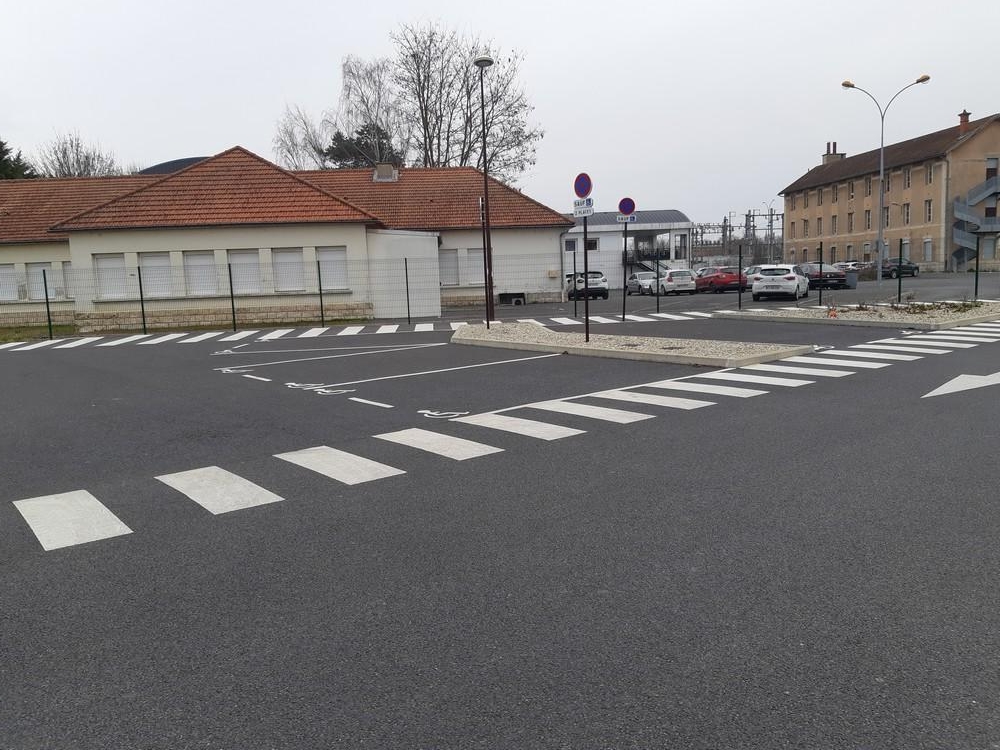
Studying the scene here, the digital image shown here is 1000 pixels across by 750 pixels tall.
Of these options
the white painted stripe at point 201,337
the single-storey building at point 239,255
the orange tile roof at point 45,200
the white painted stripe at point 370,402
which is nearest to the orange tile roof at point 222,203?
the single-storey building at point 239,255

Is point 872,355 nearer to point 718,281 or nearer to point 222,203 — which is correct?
point 222,203

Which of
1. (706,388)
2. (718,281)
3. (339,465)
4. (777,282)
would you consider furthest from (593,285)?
(339,465)

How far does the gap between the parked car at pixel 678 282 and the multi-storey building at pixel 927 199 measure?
80.1 feet

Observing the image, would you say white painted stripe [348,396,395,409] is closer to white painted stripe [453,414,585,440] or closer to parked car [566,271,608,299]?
white painted stripe [453,414,585,440]

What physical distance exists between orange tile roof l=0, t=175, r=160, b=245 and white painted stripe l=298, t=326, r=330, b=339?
12909 mm

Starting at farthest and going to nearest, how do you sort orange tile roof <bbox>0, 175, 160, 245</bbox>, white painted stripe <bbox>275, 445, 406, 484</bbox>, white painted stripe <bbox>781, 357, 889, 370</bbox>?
orange tile roof <bbox>0, 175, 160, 245</bbox> → white painted stripe <bbox>781, 357, 889, 370</bbox> → white painted stripe <bbox>275, 445, 406, 484</bbox>

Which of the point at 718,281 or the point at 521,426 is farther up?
the point at 718,281

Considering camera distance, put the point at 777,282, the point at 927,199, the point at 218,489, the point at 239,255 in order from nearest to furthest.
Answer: the point at 218,489 → the point at 239,255 → the point at 777,282 → the point at 927,199

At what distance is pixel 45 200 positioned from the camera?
34.9 m

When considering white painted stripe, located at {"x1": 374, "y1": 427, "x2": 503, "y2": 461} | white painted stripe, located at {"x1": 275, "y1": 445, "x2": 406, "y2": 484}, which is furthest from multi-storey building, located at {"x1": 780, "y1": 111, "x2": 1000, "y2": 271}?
white painted stripe, located at {"x1": 275, "y1": 445, "x2": 406, "y2": 484}

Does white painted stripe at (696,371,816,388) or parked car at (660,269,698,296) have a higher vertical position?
parked car at (660,269,698,296)

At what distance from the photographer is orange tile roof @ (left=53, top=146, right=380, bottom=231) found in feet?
90.6

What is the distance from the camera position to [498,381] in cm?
1209

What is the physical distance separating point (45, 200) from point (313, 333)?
19.2m
